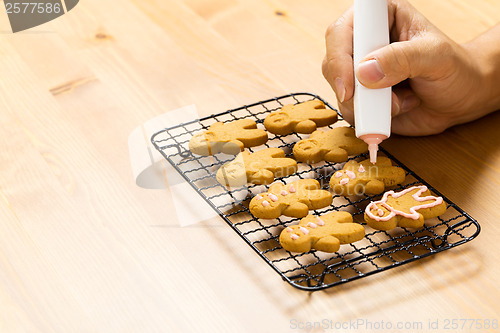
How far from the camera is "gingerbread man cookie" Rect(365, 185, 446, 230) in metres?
0.97

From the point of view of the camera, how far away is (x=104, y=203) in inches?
42.7

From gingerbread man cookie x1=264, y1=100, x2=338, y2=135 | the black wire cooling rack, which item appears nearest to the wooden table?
the black wire cooling rack

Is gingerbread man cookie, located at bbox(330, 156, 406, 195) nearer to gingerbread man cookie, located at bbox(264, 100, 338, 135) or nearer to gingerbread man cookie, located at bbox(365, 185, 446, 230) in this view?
gingerbread man cookie, located at bbox(365, 185, 446, 230)

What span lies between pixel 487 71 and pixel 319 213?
482 millimetres

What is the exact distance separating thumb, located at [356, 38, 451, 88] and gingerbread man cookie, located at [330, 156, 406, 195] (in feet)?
0.42

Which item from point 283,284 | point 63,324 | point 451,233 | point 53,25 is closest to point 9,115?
point 53,25

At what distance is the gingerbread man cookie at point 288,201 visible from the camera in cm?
99

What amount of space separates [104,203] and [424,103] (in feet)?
1.93

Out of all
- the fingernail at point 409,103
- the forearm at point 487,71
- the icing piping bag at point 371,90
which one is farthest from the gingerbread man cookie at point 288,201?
the forearm at point 487,71

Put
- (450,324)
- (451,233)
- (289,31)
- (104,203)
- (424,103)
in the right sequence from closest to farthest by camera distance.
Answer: (450,324) → (451,233) → (104,203) → (424,103) → (289,31)

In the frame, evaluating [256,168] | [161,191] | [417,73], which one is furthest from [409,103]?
[161,191]

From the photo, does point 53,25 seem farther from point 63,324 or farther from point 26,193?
point 63,324

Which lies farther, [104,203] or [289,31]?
[289,31]

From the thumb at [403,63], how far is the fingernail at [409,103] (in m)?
0.08
